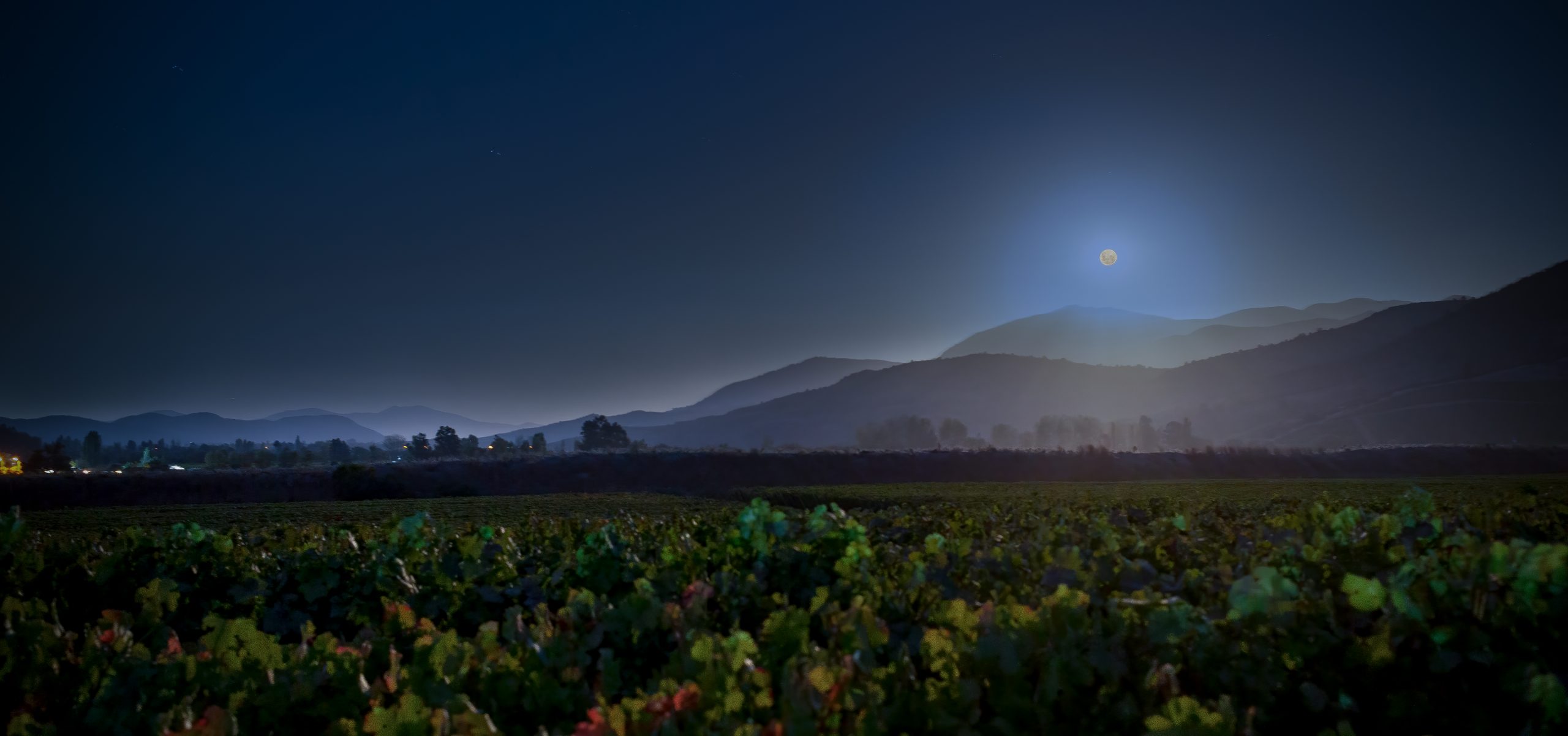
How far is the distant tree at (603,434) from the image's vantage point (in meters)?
131

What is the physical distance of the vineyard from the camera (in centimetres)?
212

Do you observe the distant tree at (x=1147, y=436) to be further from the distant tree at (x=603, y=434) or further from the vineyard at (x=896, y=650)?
the vineyard at (x=896, y=650)

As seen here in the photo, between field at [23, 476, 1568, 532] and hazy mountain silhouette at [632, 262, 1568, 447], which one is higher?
hazy mountain silhouette at [632, 262, 1568, 447]

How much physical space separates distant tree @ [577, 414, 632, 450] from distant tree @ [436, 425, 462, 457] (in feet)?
68.4

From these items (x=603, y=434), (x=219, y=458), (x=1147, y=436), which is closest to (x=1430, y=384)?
(x=1147, y=436)

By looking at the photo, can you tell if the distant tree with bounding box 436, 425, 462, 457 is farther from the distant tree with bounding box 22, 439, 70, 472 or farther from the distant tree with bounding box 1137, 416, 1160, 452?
the distant tree with bounding box 1137, 416, 1160, 452

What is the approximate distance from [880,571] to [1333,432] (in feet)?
521

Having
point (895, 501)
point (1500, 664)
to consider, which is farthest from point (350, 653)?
point (895, 501)

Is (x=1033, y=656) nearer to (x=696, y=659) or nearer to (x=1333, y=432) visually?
(x=696, y=659)

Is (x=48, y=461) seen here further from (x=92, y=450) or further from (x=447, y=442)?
(x=92, y=450)

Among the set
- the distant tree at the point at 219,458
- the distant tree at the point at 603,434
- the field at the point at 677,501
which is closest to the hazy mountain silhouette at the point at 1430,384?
the field at the point at 677,501

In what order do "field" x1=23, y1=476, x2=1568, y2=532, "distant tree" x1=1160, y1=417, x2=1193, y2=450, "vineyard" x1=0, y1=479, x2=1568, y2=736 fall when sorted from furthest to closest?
"distant tree" x1=1160, y1=417, x2=1193, y2=450 → "field" x1=23, y1=476, x2=1568, y2=532 → "vineyard" x1=0, y1=479, x2=1568, y2=736

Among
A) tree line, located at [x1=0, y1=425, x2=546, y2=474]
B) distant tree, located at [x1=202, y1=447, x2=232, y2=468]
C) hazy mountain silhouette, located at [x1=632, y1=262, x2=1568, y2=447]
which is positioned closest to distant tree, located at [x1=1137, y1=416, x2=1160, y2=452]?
hazy mountain silhouette, located at [x1=632, y1=262, x2=1568, y2=447]

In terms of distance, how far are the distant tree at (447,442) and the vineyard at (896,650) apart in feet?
446
